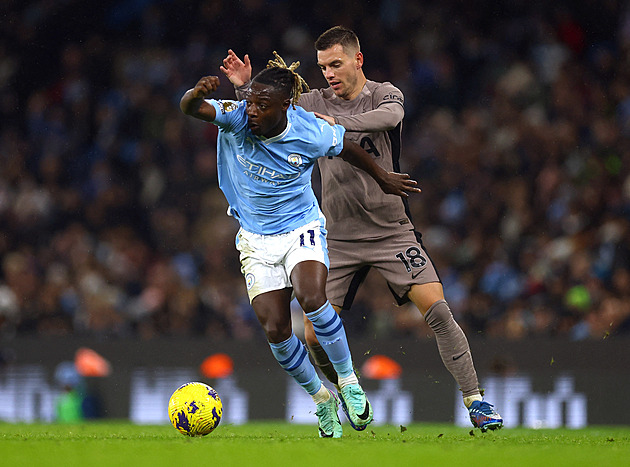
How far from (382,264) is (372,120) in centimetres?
109

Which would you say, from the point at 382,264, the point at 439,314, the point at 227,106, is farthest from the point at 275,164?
the point at 439,314

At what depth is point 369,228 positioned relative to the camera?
7090 mm

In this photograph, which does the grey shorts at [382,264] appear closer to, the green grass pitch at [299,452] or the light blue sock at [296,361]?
the light blue sock at [296,361]

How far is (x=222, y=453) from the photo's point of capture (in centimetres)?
491

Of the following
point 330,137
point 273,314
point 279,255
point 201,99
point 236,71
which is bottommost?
point 273,314

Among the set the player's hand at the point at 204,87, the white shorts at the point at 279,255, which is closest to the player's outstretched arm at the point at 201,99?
the player's hand at the point at 204,87

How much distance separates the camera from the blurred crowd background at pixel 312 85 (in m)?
12.5

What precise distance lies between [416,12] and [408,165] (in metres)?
2.81

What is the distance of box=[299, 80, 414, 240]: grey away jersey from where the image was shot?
7059 mm

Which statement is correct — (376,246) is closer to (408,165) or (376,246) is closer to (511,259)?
(511,259)

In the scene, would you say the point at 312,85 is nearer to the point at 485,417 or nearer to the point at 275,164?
the point at 275,164

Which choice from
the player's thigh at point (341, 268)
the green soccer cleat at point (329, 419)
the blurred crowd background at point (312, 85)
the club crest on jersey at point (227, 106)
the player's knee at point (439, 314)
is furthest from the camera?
the blurred crowd background at point (312, 85)

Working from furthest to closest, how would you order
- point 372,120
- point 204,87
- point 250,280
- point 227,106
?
point 372,120 → point 250,280 → point 227,106 → point 204,87

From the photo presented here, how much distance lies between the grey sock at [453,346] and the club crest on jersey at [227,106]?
6.73 ft
